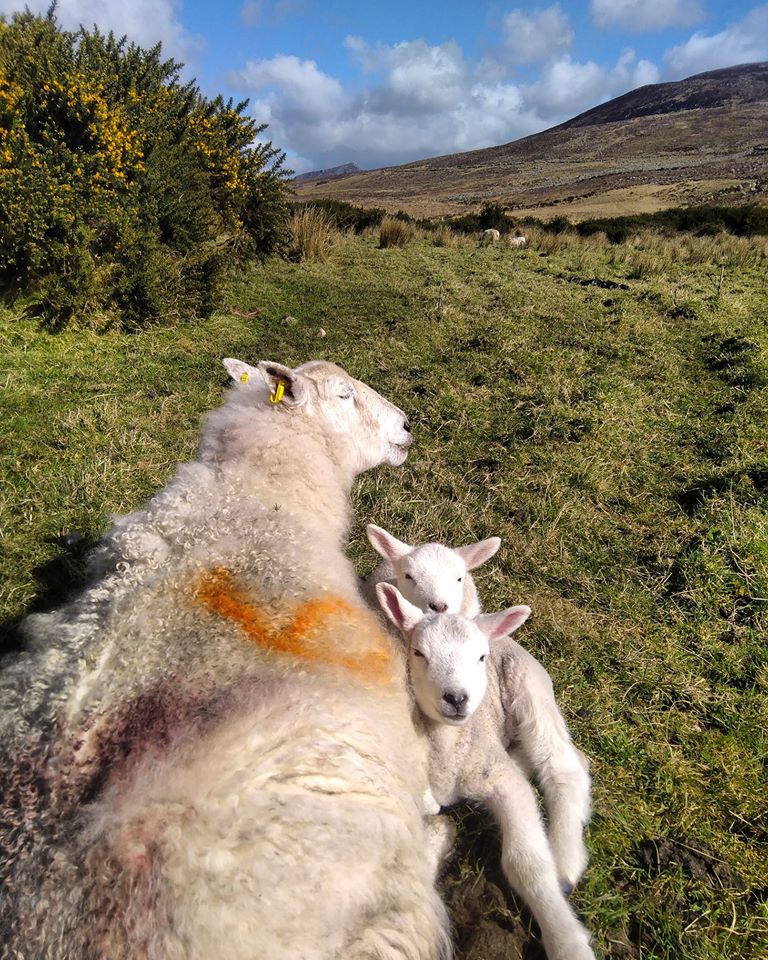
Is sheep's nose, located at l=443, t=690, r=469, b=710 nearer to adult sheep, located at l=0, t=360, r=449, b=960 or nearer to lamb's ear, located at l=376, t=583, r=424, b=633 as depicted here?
adult sheep, located at l=0, t=360, r=449, b=960

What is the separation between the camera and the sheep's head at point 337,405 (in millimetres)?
3943

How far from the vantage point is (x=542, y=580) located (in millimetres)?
5230

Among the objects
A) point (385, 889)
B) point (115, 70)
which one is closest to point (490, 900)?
point (385, 889)

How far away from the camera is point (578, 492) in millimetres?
6395

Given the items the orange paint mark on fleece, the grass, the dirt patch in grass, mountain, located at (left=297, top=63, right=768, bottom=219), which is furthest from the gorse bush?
mountain, located at (left=297, top=63, right=768, bottom=219)

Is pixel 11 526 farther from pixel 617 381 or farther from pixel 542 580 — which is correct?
pixel 617 381

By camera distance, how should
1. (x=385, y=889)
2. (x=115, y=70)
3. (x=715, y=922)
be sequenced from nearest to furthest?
(x=385, y=889), (x=715, y=922), (x=115, y=70)

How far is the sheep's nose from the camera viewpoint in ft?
9.79

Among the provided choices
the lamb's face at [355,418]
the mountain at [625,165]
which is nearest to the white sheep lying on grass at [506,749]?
the lamb's face at [355,418]

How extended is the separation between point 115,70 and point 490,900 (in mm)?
13781

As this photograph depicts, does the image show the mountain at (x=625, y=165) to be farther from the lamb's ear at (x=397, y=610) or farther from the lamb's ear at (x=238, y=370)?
the lamb's ear at (x=397, y=610)

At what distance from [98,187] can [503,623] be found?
9.22 metres

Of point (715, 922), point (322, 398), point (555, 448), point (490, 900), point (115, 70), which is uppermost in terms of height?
point (115, 70)

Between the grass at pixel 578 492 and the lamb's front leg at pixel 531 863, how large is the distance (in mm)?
187
